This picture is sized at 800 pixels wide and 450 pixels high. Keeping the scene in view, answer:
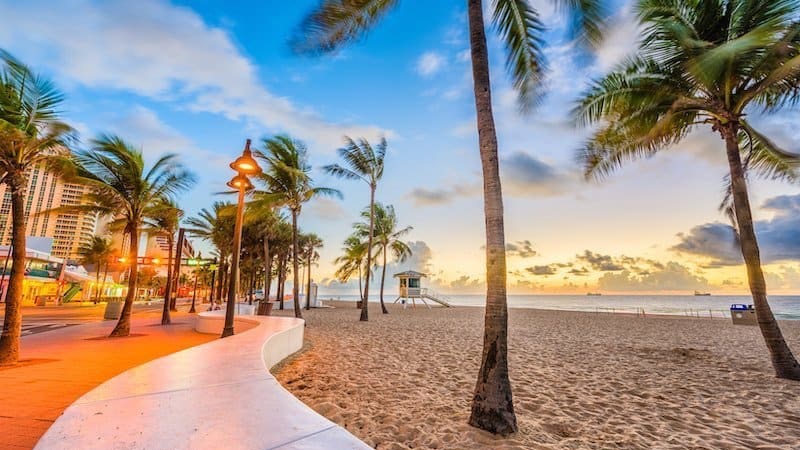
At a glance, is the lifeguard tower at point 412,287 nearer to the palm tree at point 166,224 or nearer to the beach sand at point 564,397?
the palm tree at point 166,224

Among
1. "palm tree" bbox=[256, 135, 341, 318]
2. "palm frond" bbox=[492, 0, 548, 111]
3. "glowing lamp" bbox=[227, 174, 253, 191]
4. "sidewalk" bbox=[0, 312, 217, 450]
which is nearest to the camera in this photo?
"sidewalk" bbox=[0, 312, 217, 450]

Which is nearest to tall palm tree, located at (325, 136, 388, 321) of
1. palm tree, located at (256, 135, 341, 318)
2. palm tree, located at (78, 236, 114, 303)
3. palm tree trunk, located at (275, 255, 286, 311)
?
palm tree, located at (256, 135, 341, 318)

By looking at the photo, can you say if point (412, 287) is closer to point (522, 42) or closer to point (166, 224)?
A: point (166, 224)

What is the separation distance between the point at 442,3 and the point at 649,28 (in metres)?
5.12

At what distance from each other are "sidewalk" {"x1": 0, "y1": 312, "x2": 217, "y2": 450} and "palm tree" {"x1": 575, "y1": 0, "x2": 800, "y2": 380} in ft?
33.9

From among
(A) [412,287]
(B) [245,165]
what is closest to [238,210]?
(B) [245,165]

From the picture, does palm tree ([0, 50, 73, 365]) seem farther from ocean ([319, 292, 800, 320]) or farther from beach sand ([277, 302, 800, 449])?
ocean ([319, 292, 800, 320])

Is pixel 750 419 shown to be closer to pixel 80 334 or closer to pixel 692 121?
pixel 692 121

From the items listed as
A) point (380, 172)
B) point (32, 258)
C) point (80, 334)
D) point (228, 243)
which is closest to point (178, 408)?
point (80, 334)

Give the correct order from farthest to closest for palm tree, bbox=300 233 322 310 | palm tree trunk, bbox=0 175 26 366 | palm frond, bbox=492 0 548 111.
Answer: palm tree, bbox=300 233 322 310 < palm tree trunk, bbox=0 175 26 366 < palm frond, bbox=492 0 548 111

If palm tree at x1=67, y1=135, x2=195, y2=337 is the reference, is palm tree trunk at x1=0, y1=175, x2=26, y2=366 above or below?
below

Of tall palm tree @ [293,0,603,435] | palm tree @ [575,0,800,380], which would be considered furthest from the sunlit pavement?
palm tree @ [575,0,800,380]

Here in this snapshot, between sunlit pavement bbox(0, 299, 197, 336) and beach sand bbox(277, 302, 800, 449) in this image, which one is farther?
sunlit pavement bbox(0, 299, 197, 336)

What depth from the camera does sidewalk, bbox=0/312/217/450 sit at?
130 inches
